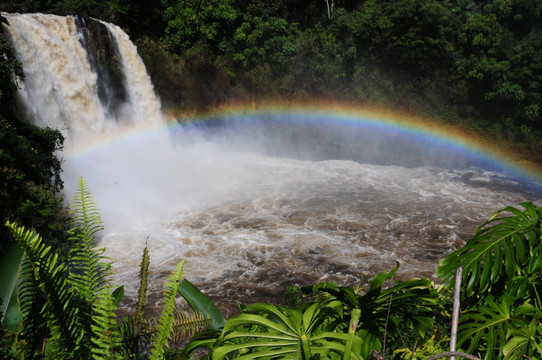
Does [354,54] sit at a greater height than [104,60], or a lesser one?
greater

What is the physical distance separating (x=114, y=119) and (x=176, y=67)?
402 cm

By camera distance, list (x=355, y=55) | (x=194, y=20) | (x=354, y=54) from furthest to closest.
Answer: (x=355, y=55) → (x=354, y=54) → (x=194, y=20)

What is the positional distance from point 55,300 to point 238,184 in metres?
12.8

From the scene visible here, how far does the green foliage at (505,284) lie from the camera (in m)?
1.64

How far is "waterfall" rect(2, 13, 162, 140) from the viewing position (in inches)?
432

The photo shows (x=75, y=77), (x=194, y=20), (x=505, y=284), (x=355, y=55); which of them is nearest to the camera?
(x=505, y=284)

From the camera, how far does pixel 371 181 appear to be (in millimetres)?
14977

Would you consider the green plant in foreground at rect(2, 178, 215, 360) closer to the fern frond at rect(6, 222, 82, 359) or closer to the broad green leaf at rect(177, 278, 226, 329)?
the fern frond at rect(6, 222, 82, 359)

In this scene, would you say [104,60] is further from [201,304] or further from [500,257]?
[500,257]

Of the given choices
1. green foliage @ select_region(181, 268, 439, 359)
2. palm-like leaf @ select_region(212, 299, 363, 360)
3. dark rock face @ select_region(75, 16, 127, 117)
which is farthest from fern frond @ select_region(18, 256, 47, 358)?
dark rock face @ select_region(75, 16, 127, 117)

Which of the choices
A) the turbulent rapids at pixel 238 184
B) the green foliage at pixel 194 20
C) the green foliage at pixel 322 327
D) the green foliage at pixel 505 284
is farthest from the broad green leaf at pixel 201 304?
the green foliage at pixel 194 20

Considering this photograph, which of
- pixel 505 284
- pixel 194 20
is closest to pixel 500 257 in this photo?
pixel 505 284

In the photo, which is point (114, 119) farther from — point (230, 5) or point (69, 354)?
point (69, 354)

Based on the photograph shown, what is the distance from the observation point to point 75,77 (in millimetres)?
12633
